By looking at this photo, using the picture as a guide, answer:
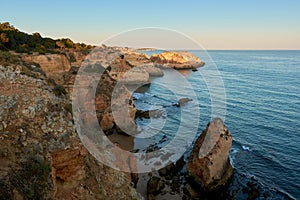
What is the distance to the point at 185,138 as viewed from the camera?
112ft

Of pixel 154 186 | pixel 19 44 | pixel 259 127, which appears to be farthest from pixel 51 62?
pixel 259 127

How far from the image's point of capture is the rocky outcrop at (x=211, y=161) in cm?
2128

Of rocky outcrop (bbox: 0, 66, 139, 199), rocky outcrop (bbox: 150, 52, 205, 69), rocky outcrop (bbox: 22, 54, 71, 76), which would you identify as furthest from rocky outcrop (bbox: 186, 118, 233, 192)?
rocky outcrop (bbox: 150, 52, 205, 69)

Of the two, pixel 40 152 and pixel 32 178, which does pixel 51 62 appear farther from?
pixel 32 178

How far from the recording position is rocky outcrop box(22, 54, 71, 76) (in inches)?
1038

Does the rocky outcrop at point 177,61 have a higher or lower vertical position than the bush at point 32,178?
higher

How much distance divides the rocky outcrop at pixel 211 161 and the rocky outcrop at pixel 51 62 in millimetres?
17722

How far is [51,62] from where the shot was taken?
27594 millimetres

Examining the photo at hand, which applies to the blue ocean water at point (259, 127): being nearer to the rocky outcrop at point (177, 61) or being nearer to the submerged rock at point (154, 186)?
the submerged rock at point (154, 186)

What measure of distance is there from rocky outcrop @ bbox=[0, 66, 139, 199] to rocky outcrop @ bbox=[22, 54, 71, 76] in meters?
14.9

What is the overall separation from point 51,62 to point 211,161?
19.8 m

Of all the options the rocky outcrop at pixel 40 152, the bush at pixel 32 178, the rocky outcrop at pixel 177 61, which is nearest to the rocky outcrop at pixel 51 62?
the rocky outcrop at pixel 40 152

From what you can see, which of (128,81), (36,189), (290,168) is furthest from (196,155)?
(128,81)

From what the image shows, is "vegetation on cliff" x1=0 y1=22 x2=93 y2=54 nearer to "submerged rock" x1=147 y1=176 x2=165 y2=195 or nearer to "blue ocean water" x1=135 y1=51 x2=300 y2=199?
"blue ocean water" x1=135 y1=51 x2=300 y2=199
